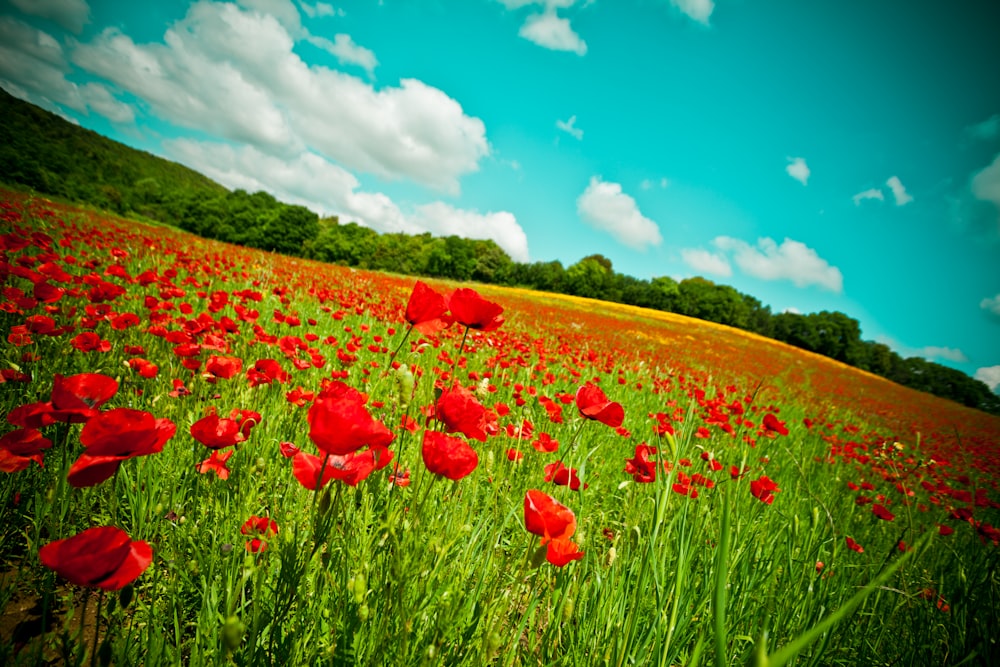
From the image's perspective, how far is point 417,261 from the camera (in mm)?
63375

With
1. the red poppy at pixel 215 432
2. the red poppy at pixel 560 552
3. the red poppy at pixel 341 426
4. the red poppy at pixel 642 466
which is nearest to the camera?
the red poppy at pixel 341 426

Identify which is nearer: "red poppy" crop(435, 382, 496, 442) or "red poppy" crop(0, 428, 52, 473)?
"red poppy" crop(0, 428, 52, 473)

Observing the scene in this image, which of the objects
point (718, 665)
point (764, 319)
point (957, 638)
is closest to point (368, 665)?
point (718, 665)

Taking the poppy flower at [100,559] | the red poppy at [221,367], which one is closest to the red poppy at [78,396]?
the poppy flower at [100,559]

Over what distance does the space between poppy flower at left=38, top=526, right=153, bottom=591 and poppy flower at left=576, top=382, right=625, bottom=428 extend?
1.14m

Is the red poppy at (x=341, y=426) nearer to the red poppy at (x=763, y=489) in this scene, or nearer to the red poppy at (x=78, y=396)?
the red poppy at (x=78, y=396)

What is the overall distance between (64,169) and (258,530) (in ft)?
192

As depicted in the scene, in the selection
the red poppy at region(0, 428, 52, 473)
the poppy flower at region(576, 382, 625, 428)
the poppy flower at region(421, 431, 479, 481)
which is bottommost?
the red poppy at region(0, 428, 52, 473)

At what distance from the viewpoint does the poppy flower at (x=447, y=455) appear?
104cm

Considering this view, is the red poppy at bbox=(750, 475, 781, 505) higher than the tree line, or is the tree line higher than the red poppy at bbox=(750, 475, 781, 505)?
the tree line

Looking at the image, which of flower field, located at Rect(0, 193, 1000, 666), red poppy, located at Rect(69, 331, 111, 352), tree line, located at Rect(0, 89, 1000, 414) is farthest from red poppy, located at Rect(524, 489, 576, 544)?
tree line, located at Rect(0, 89, 1000, 414)

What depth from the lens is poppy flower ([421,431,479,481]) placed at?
1045 mm

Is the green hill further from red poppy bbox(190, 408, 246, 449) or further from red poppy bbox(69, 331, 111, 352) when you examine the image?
red poppy bbox(190, 408, 246, 449)

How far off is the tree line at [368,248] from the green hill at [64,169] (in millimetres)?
137
